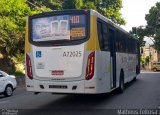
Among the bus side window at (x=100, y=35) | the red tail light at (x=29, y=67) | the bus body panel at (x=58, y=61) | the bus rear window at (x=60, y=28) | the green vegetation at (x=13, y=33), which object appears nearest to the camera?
the bus body panel at (x=58, y=61)

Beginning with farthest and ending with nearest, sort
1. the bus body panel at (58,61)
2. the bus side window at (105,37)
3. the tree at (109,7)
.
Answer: the tree at (109,7)
the bus side window at (105,37)
the bus body panel at (58,61)

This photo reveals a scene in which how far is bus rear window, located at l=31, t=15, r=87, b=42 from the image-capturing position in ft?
41.3

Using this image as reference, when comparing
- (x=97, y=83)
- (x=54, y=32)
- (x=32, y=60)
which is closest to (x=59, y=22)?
(x=54, y=32)

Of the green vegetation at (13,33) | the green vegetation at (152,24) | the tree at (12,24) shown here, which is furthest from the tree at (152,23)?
Result: the tree at (12,24)

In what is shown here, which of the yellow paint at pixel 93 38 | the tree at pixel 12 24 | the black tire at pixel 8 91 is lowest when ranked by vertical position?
the black tire at pixel 8 91

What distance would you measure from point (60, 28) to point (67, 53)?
91 centimetres

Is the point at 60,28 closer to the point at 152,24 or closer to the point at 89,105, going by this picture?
the point at 89,105

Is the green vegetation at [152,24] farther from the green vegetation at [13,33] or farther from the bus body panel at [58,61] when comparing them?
the bus body panel at [58,61]

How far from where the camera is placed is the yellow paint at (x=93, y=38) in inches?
489

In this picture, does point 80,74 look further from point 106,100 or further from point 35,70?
point 106,100

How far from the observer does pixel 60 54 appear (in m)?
12.6

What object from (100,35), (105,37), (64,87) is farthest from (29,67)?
(105,37)

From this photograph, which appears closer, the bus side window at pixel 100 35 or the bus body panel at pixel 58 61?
the bus body panel at pixel 58 61

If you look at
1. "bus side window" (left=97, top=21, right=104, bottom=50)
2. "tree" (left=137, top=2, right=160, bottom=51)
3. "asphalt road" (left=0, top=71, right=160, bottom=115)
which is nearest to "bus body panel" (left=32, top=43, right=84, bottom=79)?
"bus side window" (left=97, top=21, right=104, bottom=50)
